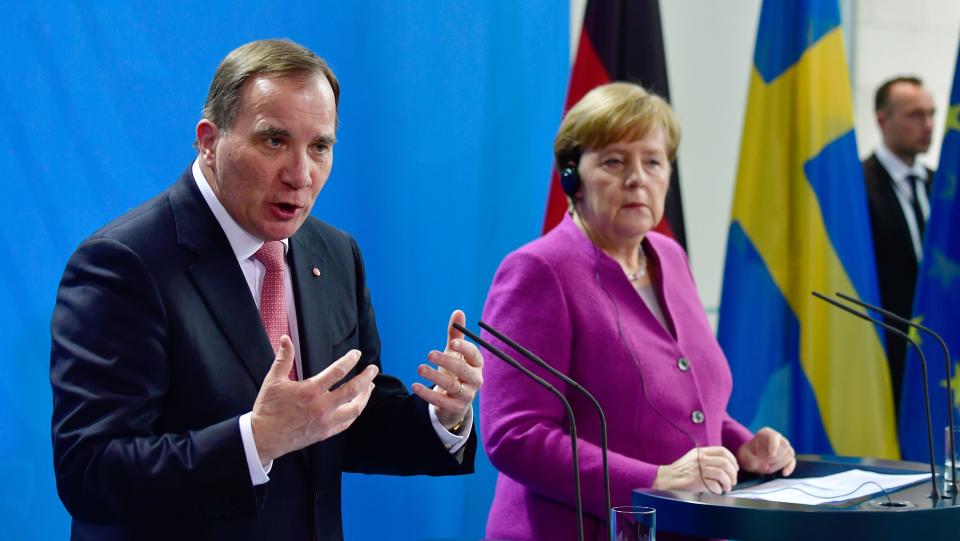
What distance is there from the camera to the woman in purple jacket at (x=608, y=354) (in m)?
2.38

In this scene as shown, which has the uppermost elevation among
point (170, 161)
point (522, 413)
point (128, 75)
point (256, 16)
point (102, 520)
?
point (256, 16)

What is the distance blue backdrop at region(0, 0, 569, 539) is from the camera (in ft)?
7.86

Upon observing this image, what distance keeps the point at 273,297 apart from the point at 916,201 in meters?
3.49

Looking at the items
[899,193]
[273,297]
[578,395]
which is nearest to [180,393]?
[273,297]

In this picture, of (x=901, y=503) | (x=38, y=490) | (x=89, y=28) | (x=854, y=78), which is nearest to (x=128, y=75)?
(x=89, y=28)

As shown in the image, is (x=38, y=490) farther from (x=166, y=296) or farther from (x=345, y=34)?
(x=345, y=34)

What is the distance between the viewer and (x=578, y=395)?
2.44 meters

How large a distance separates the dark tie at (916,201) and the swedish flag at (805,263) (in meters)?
0.91

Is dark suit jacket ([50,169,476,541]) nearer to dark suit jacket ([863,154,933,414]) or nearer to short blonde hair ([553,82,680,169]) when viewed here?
short blonde hair ([553,82,680,169])

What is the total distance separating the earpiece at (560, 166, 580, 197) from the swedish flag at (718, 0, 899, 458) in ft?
4.37

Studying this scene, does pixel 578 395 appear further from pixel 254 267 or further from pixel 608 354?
pixel 254 267

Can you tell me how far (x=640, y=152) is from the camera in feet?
8.64

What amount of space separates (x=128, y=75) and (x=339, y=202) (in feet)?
2.20

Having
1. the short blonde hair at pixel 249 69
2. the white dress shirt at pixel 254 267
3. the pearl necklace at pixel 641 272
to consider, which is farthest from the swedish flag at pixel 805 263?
the short blonde hair at pixel 249 69
